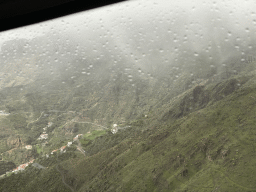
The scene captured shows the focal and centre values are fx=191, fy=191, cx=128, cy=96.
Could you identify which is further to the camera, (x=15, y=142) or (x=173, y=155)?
(x=15, y=142)

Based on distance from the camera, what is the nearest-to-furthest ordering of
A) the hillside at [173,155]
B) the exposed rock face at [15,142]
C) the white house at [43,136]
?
1. the hillside at [173,155]
2. the exposed rock face at [15,142]
3. the white house at [43,136]

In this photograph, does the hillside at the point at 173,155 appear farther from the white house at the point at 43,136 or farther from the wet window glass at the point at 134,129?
the white house at the point at 43,136

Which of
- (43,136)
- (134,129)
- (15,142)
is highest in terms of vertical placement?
(134,129)

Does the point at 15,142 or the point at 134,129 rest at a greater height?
the point at 134,129

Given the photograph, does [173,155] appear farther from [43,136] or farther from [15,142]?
[15,142]

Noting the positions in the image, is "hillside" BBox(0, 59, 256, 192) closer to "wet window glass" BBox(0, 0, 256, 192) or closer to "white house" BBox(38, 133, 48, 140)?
"wet window glass" BBox(0, 0, 256, 192)

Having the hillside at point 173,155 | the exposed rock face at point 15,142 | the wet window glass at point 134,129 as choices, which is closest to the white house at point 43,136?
the wet window glass at point 134,129

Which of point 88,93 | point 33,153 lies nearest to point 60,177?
point 33,153

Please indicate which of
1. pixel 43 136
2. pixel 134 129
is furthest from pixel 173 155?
pixel 43 136
